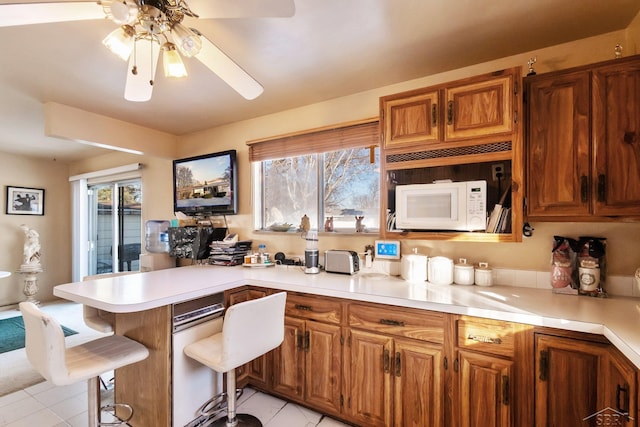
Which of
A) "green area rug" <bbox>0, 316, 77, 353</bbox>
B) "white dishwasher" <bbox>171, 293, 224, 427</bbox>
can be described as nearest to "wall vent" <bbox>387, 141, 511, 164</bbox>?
"white dishwasher" <bbox>171, 293, 224, 427</bbox>

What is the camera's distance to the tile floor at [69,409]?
73.8 inches

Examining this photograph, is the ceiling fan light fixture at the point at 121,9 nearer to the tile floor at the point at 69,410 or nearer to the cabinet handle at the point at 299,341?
the cabinet handle at the point at 299,341

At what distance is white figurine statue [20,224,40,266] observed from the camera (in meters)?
4.35

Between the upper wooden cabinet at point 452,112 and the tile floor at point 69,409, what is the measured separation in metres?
1.94

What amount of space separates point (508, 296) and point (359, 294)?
829 millimetres

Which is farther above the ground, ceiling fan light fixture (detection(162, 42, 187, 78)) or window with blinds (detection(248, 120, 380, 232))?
ceiling fan light fixture (detection(162, 42, 187, 78))

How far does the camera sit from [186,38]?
1.20m

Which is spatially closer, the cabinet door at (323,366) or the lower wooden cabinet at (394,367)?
the lower wooden cabinet at (394,367)

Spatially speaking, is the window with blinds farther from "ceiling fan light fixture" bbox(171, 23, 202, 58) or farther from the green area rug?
the green area rug

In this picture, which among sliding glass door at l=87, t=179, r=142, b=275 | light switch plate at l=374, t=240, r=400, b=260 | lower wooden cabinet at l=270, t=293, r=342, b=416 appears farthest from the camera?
sliding glass door at l=87, t=179, r=142, b=275

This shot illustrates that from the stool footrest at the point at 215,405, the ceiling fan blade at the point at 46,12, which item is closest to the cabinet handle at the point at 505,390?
the stool footrest at the point at 215,405

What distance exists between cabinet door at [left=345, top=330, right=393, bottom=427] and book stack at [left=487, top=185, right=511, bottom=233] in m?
0.92

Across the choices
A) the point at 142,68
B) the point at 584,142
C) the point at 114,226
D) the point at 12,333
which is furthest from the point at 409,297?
the point at 114,226

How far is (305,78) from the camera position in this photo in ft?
7.05
